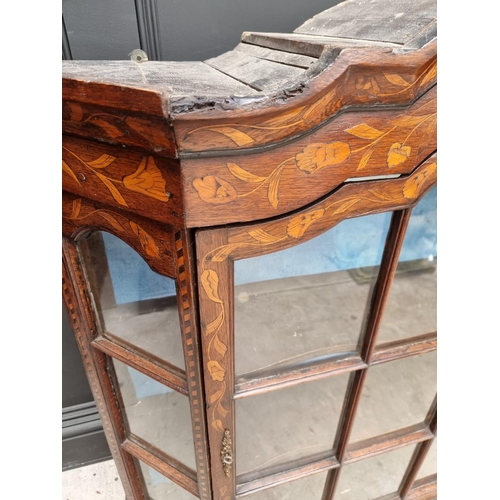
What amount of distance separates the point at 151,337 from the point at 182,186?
33cm

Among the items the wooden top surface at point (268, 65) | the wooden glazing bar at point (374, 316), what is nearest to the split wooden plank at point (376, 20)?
the wooden top surface at point (268, 65)

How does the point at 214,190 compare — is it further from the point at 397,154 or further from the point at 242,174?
the point at 397,154

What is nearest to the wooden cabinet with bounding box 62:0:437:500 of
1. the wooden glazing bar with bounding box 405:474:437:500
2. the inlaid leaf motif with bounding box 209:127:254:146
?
the inlaid leaf motif with bounding box 209:127:254:146

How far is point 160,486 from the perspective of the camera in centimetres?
88

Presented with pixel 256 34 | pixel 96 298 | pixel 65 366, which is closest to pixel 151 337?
pixel 96 298

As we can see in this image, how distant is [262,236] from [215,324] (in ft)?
→ 0.42

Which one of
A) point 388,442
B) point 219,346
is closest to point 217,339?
point 219,346

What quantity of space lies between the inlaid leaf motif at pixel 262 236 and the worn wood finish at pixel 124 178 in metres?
0.08

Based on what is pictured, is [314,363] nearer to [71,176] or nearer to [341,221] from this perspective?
[341,221]

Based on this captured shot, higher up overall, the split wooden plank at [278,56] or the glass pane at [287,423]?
the split wooden plank at [278,56]

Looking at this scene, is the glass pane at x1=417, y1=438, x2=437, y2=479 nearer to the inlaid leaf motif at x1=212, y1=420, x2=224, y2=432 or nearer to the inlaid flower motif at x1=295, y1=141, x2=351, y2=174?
the inlaid leaf motif at x1=212, y1=420, x2=224, y2=432

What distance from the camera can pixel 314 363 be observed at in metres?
0.61

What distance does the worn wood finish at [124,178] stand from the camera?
365 millimetres

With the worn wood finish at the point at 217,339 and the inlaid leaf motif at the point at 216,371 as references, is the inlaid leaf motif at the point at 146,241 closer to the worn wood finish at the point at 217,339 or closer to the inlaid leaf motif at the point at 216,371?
the worn wood finish at the point at 217,339
